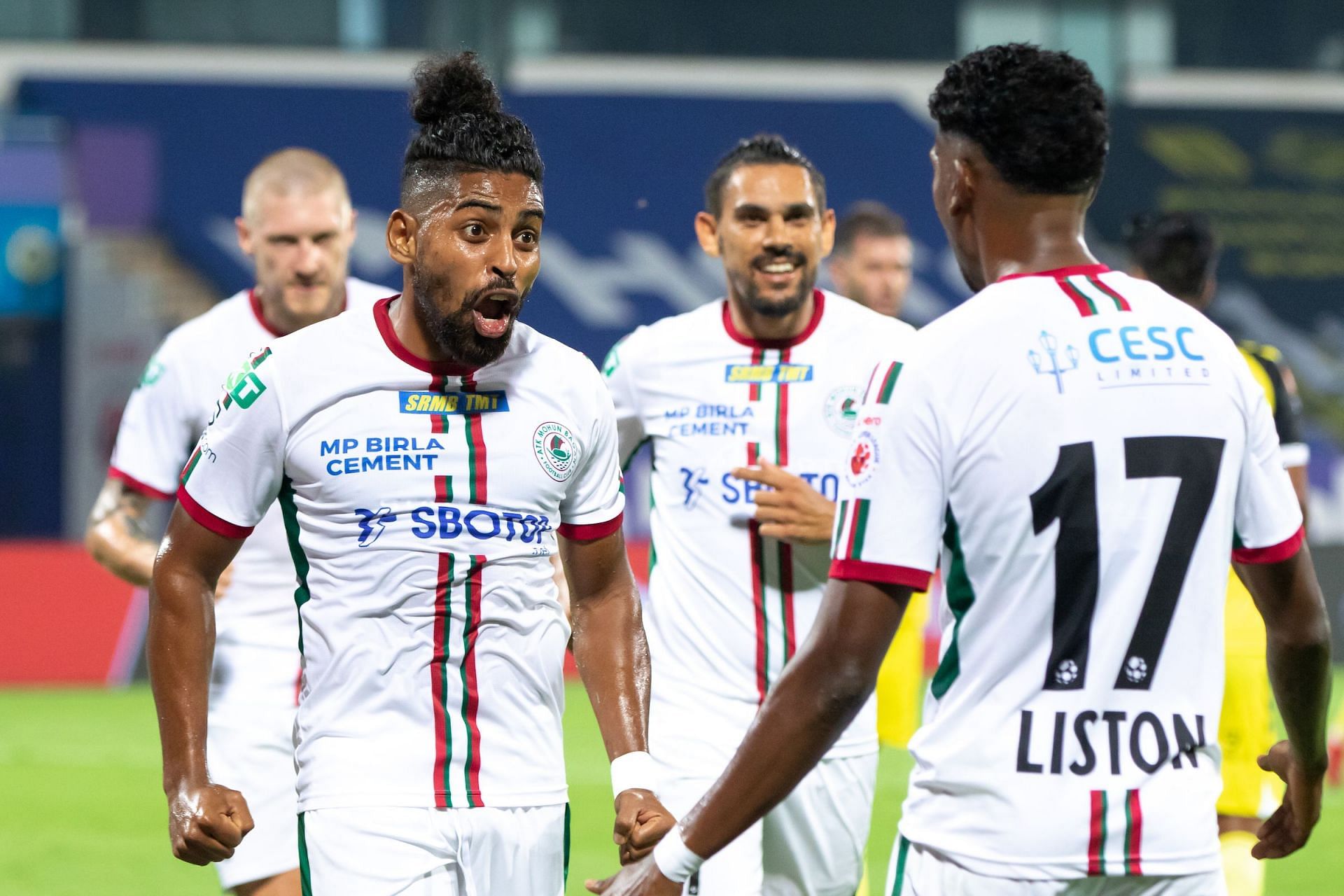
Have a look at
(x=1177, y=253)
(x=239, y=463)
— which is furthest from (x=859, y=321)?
(x=239, y=463)

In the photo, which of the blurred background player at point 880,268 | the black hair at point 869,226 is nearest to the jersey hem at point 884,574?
the blurred background player at point 880,268

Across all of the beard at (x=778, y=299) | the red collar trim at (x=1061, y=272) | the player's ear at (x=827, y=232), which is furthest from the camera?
the player's ear at (x=827, y=232)

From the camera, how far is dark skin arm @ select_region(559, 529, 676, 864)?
3689 millimetres

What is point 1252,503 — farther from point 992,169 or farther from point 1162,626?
point 992,169

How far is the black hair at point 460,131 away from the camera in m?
3.56

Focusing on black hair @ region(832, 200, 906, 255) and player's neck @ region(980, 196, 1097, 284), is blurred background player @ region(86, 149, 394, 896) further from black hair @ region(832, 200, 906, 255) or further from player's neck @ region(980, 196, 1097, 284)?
black hair @ region(832, 200, 906, 255)

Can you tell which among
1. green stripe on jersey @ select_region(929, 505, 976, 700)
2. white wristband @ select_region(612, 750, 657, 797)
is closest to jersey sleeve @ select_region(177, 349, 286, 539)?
white wristband @ select_region(612, 750, 657, 797)

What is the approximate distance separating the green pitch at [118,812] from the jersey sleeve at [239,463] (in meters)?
4.13

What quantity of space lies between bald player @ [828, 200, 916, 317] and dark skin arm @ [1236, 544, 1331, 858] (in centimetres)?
538

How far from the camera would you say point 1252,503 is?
2.94 metres

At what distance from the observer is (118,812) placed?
918 cm

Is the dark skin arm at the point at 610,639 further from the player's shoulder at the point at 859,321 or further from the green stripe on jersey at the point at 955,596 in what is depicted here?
the player's shoulder at the point at 859,321

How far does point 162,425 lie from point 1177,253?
Result: 3.07 metres

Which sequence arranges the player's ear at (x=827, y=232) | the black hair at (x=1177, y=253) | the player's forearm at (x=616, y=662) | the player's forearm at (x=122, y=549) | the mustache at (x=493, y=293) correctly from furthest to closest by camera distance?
the black hair at (x=1177, y=253) < the player's ear at (x=827, y=232) < the player's forearm at (x=122, y=549) < the player's forearm at (x=616, y=662) < the mustache at (x=493, y=293)
